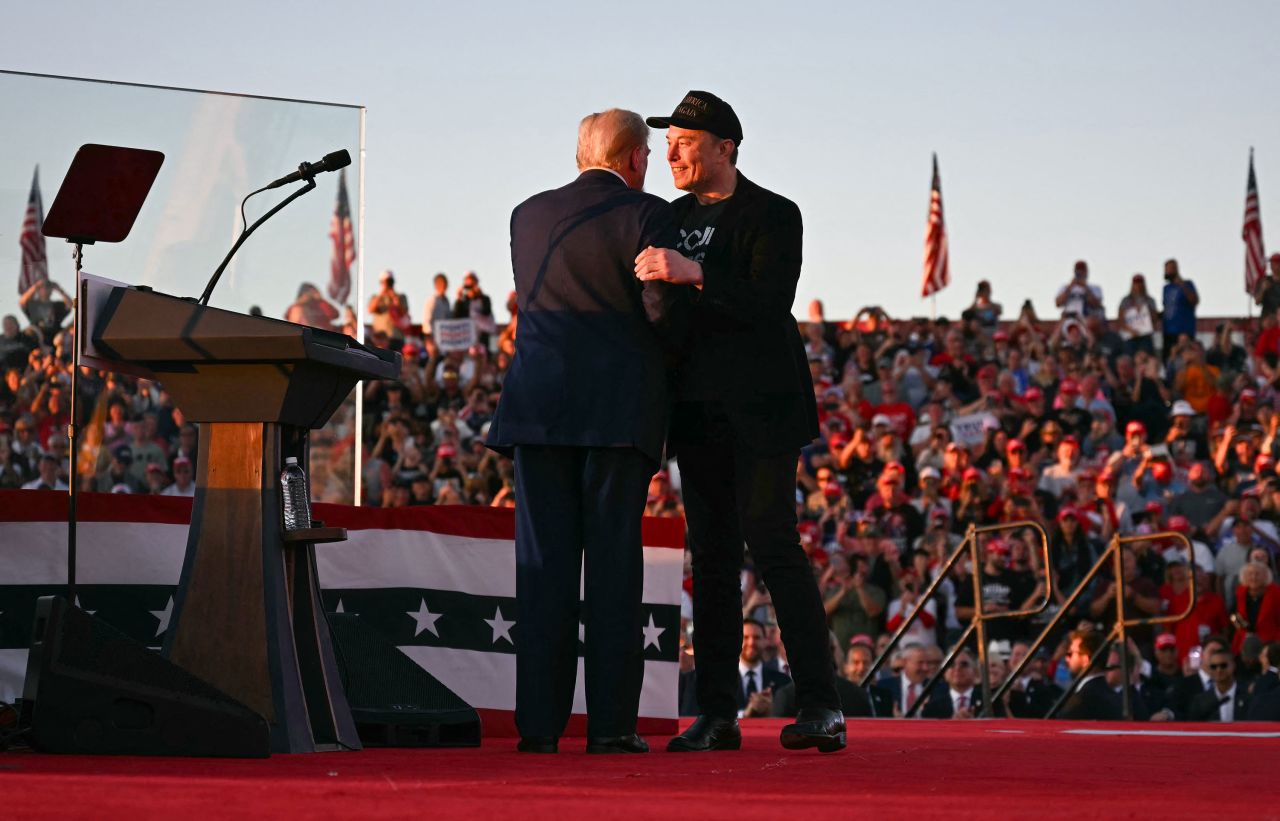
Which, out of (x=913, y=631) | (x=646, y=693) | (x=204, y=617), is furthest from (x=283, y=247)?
(x=913, y=631)

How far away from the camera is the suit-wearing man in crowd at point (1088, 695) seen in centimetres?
970

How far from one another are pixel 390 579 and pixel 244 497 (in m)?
1.85

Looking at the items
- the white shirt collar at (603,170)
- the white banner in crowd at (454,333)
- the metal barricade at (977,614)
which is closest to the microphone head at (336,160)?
the white shirt collar at (603,170)

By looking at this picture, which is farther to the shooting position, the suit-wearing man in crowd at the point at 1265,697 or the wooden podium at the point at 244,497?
the suit-wearing man in crowd at the point at 1265,697

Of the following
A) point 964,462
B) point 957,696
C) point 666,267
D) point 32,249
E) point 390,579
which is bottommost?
point 957,696

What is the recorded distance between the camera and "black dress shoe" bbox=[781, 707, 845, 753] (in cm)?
454

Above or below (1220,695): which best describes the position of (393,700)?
above

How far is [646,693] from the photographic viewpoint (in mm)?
6449

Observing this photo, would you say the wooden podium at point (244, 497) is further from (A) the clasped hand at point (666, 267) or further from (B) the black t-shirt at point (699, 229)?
(B) the black t-shirt at point (699, 229)

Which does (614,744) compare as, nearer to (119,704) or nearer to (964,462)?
(119,704)

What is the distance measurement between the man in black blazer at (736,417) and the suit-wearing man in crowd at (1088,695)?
5.19 meters

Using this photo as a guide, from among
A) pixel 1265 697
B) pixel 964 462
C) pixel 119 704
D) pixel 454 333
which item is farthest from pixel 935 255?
pixel 119 704

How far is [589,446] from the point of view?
14.7 feet

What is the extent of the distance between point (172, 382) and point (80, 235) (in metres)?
0.43
